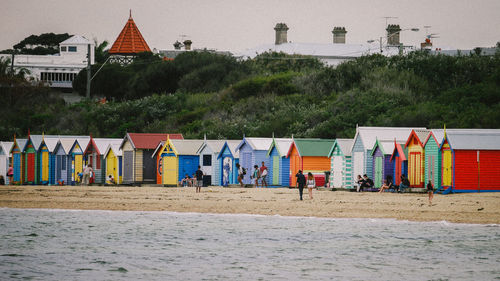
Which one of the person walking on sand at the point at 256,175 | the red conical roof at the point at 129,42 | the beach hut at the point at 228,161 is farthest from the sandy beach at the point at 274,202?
the red conical roof at the point at 129,42

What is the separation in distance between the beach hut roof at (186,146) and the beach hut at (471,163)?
17.3 meters

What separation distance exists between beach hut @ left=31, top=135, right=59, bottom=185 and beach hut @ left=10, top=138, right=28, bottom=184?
1617mm

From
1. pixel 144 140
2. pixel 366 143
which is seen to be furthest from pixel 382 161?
pixel 144 140

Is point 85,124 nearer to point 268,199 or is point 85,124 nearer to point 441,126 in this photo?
point 441,126

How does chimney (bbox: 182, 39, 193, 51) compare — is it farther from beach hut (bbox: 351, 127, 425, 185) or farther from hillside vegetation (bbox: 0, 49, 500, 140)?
beach hut (bbox: 351, 127, 425, 185)

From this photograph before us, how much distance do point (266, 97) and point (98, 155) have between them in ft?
88.4

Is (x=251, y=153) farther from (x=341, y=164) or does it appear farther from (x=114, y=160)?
(x=114, y=160)

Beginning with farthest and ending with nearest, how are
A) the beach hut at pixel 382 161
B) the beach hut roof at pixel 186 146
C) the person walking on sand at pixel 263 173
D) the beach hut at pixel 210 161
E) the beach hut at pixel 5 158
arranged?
the beach hut at pixel 5 158
the beach hut at pixel 210 161
the beach hut roof at pixel 186 146
the person walking on sand at pixel 263 173
the beach hut at pixel 382 161

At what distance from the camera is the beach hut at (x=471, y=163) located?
34.9 metres

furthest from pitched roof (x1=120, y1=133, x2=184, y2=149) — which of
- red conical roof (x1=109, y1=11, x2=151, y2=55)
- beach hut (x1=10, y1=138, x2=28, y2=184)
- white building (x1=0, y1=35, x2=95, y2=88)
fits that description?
white building (x1=0, y1=35, x2=95, y2=88)

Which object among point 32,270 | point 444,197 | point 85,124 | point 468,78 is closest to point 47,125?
point 85,124

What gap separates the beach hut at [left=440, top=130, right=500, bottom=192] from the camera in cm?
3490

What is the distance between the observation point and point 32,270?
22891 millimetres

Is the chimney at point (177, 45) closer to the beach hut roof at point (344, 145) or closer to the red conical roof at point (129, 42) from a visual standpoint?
the red conical roof at point (129, 42)
